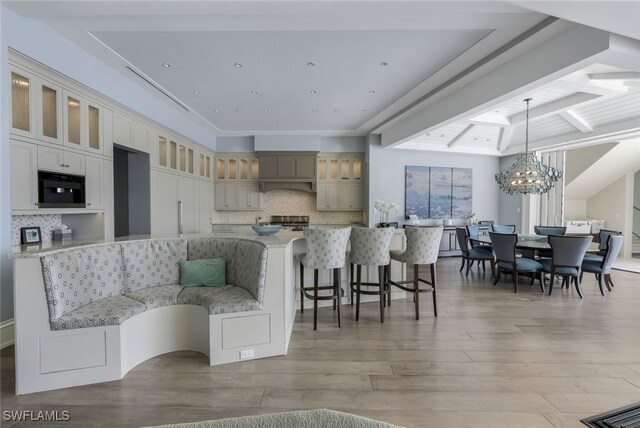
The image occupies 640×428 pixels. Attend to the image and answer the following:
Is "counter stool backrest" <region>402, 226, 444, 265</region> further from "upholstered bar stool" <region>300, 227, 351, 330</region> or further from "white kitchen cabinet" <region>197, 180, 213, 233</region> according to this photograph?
"white kitchen cabinet" <region>197, 180, 213, 233</region>

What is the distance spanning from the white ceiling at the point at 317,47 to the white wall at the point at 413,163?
1887 millimetres

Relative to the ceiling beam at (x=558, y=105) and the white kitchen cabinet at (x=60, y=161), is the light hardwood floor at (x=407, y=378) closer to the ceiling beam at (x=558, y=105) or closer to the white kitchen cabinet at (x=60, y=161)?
the white kitchen cabinet at (x=60, y=161)

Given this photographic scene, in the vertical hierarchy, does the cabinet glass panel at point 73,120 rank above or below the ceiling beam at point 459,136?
below

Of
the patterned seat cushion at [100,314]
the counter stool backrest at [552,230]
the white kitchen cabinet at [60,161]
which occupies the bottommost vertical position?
the patterned seat cushion at [100,314]

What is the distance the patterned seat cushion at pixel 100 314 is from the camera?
231 centimetres

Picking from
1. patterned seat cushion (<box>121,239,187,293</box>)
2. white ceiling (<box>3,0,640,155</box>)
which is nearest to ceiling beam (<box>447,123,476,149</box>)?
white ceiling (<box>3,0,640,155</box>)

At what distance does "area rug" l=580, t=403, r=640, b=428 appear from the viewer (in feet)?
4.62

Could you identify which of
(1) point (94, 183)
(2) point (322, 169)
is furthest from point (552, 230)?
(1) point (94, 183)

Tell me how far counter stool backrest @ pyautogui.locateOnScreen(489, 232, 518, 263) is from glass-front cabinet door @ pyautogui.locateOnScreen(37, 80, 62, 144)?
6.34 m

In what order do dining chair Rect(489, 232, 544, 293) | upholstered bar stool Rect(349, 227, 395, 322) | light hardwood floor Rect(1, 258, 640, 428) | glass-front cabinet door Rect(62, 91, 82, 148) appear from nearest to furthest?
1. light hardwood floor Rect(1, 258, 640, 428)
2. glass-front cabinet door Rect(62, 91, 82, 148)
3. upholstered bar stool Rect(349, 227, 395, 322)
4. dining chair Rect(489, 232, 544, 293)

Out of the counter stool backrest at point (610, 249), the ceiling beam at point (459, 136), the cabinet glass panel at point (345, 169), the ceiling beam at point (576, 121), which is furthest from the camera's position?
the cabinet glass panel at point (345, 169)

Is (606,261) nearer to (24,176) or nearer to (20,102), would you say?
(24,176)

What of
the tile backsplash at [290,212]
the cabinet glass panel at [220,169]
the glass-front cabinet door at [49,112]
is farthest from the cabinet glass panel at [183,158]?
the glass-front cabinet door at [49,112]

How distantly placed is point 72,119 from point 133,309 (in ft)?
8.06
